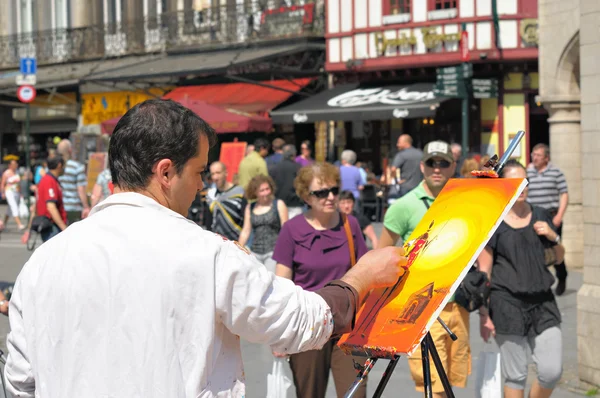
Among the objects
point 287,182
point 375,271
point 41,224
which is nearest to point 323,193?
point 375,271

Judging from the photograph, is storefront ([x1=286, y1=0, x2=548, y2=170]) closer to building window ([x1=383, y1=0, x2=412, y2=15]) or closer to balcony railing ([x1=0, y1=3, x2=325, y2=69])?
building window ([x1=383, y1=0, x2=412, y2=15])

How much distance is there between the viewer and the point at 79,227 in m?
2.66

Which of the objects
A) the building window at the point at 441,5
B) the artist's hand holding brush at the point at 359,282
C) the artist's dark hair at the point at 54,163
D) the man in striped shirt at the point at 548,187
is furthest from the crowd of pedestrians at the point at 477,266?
the building window at the point at 441,5

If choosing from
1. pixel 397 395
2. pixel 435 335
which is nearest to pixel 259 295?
pixel 435 335

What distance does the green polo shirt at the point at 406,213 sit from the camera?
623 centimetres

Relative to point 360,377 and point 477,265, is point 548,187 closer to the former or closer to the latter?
point 477,265

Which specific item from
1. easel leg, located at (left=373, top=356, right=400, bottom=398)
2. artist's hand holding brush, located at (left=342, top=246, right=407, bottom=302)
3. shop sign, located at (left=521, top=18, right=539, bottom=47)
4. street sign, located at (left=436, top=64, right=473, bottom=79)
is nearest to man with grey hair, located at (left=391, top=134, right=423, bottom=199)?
street sign, located at (left=436, top=64, right=473, bottom=79)

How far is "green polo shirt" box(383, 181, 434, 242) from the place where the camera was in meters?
6.23

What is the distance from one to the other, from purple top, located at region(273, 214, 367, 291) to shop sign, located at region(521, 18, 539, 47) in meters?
16.5

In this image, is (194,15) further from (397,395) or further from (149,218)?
(149,218)

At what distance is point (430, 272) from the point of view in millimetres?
3320

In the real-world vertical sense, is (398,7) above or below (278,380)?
Answer: above

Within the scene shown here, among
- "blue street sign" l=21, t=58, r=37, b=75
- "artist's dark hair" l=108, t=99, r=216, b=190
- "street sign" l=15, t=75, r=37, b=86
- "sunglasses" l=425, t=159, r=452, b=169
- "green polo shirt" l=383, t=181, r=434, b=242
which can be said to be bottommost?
"green polo shirt" l=383, t=181, r=434, b=242

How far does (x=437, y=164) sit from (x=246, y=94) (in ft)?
65.2
